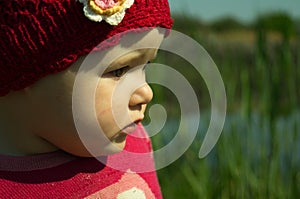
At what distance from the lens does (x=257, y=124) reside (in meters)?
1.87

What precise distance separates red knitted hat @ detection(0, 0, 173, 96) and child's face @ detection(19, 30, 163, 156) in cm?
2

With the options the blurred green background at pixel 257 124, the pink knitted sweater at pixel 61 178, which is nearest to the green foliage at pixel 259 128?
the blurred green background at pixel 257 124

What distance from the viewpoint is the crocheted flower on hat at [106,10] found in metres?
1.09

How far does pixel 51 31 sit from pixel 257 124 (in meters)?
0.88

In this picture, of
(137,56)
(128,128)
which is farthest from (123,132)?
(137,56)

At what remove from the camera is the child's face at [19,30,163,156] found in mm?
1124

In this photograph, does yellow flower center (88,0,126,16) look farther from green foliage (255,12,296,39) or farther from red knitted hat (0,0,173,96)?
green foliage (255,12,296,39)

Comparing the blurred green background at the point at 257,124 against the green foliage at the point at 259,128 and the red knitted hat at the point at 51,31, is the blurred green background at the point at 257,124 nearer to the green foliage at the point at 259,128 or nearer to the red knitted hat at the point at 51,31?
the green foliage at the point at 259,128

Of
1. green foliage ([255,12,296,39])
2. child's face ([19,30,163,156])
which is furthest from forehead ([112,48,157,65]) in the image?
green foliage ([255,12,296,39])

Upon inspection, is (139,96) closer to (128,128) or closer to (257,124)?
(128,128)

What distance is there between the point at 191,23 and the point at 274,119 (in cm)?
32

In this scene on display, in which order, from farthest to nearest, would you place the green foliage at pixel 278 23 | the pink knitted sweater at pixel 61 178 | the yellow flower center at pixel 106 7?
the green foliage at pixel 278 23 → the pink knitted sweater at pixel 61 178 → the yellow flower center at pixel 106 7

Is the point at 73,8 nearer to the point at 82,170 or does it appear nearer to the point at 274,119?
the point at 82,170

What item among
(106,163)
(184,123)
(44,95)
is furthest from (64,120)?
(184,123)
